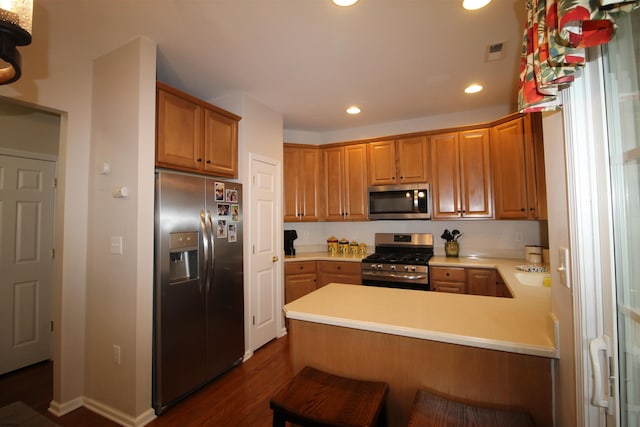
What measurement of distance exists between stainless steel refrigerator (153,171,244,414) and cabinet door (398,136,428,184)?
204cm

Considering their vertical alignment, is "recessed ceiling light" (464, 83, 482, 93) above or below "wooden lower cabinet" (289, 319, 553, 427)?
above

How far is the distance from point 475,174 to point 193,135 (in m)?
2.97

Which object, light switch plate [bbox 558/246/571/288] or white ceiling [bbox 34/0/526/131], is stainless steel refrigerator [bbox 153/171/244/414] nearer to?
A: white ceiling [bbox 34/0/526/131]

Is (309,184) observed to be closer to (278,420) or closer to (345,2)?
(345,2)

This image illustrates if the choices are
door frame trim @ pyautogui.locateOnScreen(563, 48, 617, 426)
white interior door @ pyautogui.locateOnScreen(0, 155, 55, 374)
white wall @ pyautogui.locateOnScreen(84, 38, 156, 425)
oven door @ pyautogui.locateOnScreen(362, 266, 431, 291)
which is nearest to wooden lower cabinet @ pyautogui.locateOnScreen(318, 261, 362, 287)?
oven door @ pyautogui.locateOnScreen(362, 266, 431, 291)

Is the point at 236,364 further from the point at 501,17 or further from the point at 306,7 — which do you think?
the point at 501,17

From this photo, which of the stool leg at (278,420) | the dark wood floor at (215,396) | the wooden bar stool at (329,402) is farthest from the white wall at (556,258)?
the dark wood floor at (215,396)

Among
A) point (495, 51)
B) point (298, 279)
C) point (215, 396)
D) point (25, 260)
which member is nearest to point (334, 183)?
point (298, 279)

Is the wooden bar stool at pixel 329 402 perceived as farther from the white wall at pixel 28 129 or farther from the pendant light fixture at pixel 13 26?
the white wall at pixel 28 129

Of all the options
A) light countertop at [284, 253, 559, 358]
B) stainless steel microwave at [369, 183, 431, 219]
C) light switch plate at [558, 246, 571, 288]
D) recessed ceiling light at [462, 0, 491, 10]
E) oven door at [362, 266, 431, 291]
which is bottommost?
oven door at [362, 266, 431, 291]

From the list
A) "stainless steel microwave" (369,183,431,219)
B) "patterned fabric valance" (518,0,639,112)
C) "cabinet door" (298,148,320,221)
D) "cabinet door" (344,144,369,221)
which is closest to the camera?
"patterned fabric valance" (518,0,639,112)

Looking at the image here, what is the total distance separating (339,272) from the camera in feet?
11.7

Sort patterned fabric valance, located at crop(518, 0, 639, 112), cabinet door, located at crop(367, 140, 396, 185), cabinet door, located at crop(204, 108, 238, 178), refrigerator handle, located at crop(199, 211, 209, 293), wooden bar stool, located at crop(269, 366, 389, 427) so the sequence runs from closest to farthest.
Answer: patterned fabric valance, located at crop(518, 0, 639, 112) < wooden bar stool, located at crop(269, 366, 389, 427) < refrigerator handle, located at crop(199, 211, 209, 293) < cabinet door, located at crop(204, 108, 238, 178) < cabinet door, located at crop(367, 140, 396, 185)

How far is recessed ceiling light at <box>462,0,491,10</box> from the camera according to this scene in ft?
5.54
